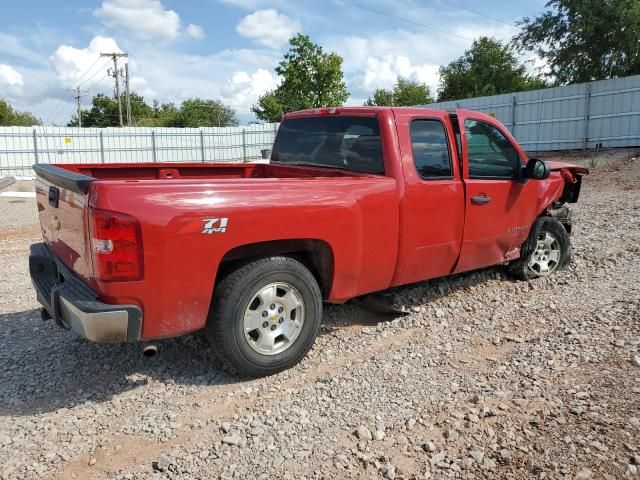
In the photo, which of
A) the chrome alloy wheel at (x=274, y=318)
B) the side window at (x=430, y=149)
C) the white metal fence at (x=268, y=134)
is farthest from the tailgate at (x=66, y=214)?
the white metal fence at (x=268, y=134)

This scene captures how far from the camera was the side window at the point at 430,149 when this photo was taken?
4.43m

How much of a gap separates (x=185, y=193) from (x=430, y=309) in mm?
2754

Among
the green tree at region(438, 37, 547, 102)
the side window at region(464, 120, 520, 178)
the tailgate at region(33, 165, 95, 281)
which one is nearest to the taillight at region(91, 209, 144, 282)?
the tailgate at region(33, 165, 95, 281)

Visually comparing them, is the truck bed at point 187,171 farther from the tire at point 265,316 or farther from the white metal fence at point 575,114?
the white metal fence at point 575,114

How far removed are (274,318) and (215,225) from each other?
827 millimetres

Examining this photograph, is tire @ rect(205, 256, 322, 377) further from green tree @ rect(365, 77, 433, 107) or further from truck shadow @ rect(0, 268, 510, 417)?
green tree @ rect(365, 77, 433, 107)

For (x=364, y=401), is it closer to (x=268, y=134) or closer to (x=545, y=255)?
(x=545, y=255)

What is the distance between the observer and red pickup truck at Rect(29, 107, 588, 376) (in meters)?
3.08

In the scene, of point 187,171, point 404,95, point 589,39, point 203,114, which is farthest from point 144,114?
point 187,171

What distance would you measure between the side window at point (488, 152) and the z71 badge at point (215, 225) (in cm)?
251

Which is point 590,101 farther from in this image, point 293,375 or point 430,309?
point 293,375

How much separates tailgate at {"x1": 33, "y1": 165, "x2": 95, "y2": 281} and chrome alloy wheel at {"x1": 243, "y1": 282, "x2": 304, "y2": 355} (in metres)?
1.05

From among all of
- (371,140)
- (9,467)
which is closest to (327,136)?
(371,140)

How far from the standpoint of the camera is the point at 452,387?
3.58 metres
